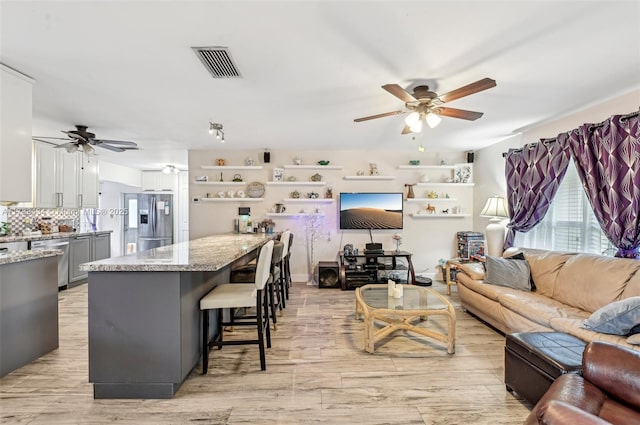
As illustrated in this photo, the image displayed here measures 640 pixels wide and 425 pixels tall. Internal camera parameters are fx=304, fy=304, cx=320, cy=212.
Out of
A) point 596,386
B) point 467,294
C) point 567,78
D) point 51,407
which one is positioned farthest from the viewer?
point 467,294

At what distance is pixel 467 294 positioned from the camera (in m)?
3.67

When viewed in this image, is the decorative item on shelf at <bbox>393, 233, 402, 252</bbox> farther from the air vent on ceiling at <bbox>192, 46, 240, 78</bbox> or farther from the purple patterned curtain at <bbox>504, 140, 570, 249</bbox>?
the air vent on ceiling at <bbox>192, 46, 240, 78</bbox>

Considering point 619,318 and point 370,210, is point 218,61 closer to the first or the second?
point 619,318

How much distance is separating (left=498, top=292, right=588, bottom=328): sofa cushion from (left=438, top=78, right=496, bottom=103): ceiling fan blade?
194 cm

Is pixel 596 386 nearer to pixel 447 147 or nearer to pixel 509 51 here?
pixel 509 51

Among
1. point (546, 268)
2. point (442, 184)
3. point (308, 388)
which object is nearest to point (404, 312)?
point (308, 388)

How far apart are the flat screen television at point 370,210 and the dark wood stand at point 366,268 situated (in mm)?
535

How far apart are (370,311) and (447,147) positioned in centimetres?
365

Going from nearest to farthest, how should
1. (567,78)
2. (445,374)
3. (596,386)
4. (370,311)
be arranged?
(596,386)
(445,374)
(567,78)
(370,311)

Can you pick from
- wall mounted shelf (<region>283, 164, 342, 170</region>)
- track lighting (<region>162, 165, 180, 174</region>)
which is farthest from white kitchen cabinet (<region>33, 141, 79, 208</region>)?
wall mounted shelf (<region>283, 164, 342, 170</region>)

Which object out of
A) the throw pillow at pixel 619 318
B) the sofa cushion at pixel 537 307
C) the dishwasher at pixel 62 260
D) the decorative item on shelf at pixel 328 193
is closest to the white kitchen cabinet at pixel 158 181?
the dishwasher at pixel 62 260

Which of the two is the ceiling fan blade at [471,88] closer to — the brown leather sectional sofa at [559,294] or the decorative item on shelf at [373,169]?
the brown leather sectional sofa at [559,294]

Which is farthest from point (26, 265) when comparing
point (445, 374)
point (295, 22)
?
point (445, 374)

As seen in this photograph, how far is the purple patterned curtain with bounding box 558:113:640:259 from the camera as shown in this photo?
2648 millimetres
